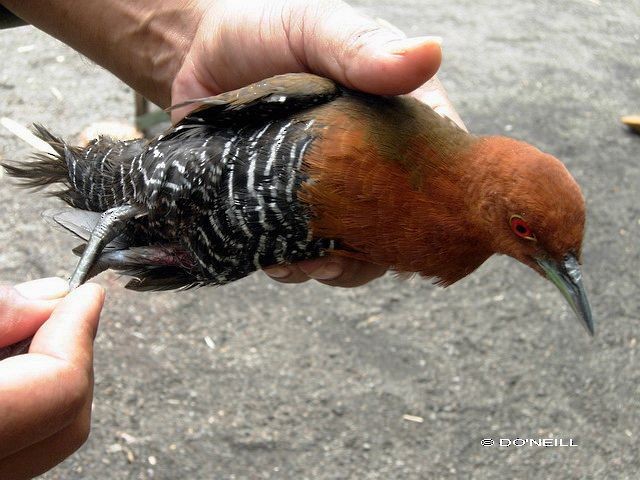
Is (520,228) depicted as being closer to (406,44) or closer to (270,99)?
(406,44)

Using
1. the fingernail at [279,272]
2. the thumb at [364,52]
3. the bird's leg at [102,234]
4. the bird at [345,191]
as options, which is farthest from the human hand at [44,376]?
the thumb at [364,52]

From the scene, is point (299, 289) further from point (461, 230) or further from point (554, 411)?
point (461, 230)

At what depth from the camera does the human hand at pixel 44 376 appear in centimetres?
205

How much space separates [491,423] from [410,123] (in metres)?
3.08

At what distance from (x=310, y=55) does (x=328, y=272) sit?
94cm

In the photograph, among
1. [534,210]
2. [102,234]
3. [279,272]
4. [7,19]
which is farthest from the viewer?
[7,19]

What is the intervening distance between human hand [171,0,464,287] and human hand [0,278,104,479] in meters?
1.05

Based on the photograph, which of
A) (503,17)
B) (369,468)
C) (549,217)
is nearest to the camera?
(549,217)

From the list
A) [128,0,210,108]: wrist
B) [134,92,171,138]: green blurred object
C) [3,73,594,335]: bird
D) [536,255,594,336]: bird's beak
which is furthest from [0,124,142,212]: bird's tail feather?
[134,92,171,138]: green blurred object

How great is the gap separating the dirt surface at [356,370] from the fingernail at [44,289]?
2439mm

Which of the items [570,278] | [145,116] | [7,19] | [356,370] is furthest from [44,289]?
[145,116]

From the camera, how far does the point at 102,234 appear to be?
314 centimetres

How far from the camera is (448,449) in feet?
16.9

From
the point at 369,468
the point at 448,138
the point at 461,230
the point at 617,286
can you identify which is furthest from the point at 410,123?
the point at 617,286
